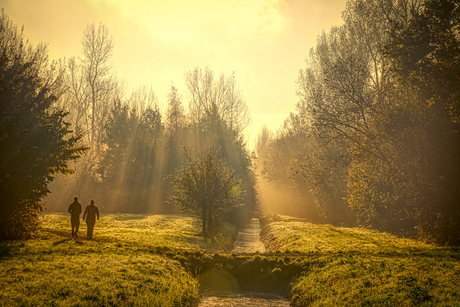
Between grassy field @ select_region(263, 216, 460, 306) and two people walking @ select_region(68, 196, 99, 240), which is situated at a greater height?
two people walking @ select_region(68, 196, 99, 240)

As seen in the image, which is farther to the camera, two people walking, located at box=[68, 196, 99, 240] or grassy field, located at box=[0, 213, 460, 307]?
two people walking, located at box=[68, 196, 99, 240]

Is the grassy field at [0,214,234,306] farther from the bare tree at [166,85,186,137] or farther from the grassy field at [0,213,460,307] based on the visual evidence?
the bare tree at [166,85,186,137]

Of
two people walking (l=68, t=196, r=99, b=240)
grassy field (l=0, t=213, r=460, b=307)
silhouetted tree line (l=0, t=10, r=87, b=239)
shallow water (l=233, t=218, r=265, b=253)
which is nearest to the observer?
grassy field (l=0, t=213, r=460, b=307)

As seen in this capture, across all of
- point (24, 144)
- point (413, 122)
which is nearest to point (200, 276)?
point (24, 144)

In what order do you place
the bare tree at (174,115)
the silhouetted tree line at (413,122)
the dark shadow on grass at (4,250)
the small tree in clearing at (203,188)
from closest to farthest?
the dark shadow on grass at (4,250), the silhouetted tree line at (413,122), the small tree in clearing at (203,188), the bare tree at (174,115)

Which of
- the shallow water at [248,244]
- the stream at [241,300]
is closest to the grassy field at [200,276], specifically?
the stream at [241,300]

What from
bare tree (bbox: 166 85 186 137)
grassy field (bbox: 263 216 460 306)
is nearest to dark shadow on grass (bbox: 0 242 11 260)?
grassy field (bbox: 263 216 460 306)

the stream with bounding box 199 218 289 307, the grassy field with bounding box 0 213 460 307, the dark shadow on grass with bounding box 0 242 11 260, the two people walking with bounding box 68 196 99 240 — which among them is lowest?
the stream with bounding box 199 218 289 307

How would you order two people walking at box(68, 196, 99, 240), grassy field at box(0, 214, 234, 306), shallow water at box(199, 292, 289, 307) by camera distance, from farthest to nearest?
two people walking at box(68, 196, 99, 240) → shallow water at box(199, 292, 289, 307) → grassy field at box(0, 214, 234, 306)

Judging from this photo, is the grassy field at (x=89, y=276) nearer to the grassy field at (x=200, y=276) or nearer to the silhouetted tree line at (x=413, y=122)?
the grassy field at (x=200, y=276)

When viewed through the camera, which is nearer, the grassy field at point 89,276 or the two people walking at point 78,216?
the grassy field at point 89,276


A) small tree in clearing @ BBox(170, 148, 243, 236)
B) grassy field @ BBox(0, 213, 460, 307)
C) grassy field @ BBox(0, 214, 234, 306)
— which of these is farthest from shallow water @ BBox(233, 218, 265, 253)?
grassy field @ BBox(0, 214, 234, 306)

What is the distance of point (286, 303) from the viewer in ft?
46.6

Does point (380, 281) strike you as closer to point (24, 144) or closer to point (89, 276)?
point (89, 276)
